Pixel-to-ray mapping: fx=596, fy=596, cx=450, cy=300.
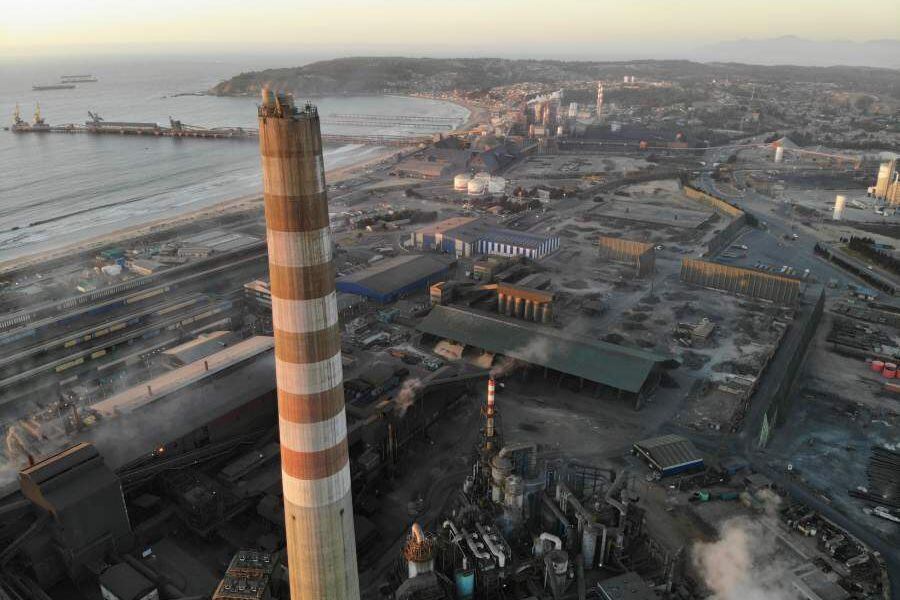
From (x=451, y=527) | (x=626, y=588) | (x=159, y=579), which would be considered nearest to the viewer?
(x=626, y=588)

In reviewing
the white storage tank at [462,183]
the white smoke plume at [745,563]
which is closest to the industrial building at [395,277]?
the white smoke plume at [745,563]

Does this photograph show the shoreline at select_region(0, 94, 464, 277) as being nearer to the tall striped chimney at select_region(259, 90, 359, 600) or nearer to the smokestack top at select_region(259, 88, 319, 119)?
the tall striped chimney at select_region(259, 90, 359, 600)

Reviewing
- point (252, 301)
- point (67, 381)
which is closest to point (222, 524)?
point (67, 381)

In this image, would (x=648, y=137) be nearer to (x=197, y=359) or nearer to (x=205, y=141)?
(x=205, y=141)

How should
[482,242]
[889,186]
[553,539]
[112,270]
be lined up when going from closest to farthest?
[553,539] < [112,270] < [482,242] < [889,186]

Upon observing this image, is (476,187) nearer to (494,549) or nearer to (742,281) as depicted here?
(742,281)

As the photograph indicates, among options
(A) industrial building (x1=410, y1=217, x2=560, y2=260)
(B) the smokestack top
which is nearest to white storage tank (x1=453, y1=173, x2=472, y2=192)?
(A) industrial building (x1=410, y1=217, x2=560, y2=260)

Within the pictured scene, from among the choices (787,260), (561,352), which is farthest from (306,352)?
(787,260)

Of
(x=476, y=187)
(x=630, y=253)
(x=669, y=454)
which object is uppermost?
(x=476, y=187)
